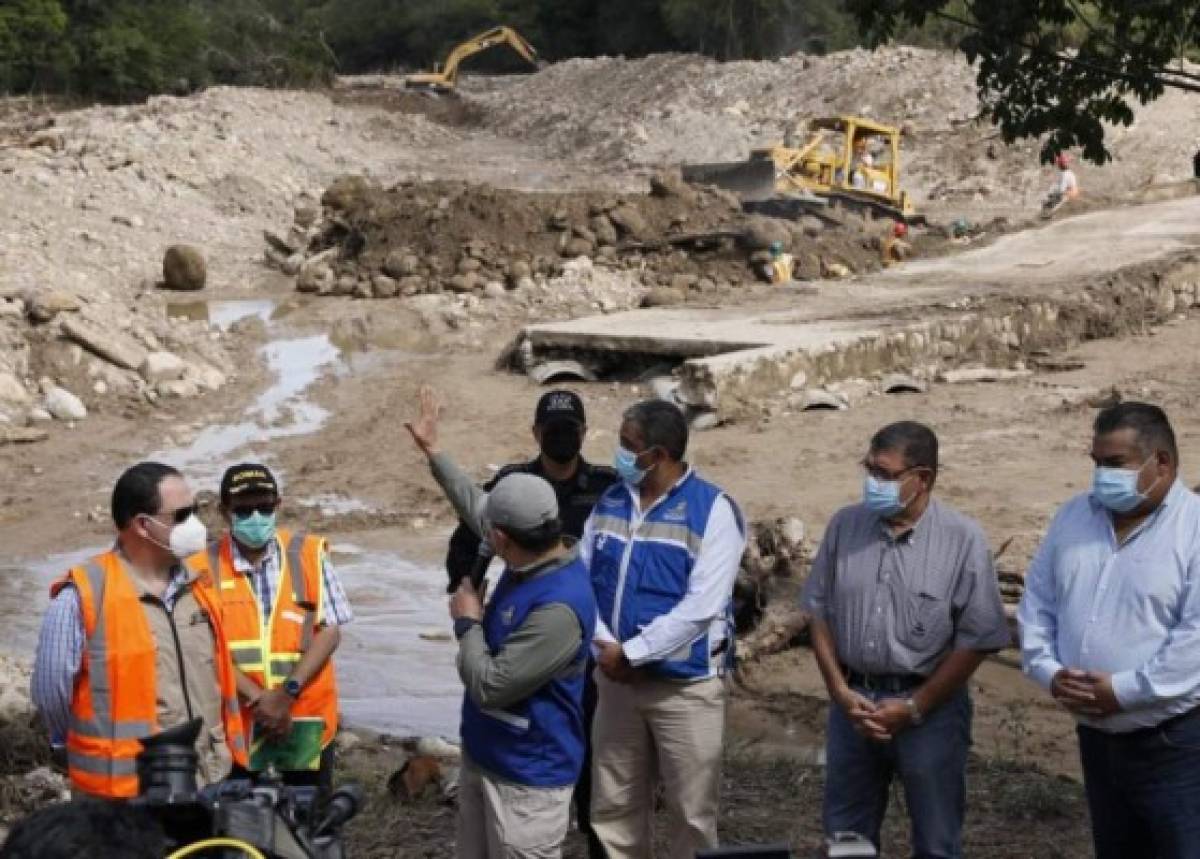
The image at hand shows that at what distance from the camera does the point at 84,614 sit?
205 inches

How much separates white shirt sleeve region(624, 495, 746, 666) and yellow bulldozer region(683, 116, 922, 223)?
24.9m

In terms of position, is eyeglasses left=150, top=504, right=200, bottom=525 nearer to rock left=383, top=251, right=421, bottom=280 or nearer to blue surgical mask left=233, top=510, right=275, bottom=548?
blue surgical mask left=233, top=510, right=275, bottom=548

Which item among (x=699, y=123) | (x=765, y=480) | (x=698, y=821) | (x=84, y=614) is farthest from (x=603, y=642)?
(x=699, y=123)

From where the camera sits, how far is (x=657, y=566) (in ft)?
20.7

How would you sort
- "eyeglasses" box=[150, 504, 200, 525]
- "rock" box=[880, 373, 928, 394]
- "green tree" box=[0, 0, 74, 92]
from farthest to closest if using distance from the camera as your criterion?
1. "green tree" box=[0, 0, 74, 92]
2. "rock" box=[880, 373, 928, 394]
3. "eyeglasses" box=[150, 504, 200, 525]

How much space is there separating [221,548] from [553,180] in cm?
3766

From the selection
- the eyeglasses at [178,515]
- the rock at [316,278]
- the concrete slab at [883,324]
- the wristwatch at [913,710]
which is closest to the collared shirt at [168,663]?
the eyeglasses at [178,515]

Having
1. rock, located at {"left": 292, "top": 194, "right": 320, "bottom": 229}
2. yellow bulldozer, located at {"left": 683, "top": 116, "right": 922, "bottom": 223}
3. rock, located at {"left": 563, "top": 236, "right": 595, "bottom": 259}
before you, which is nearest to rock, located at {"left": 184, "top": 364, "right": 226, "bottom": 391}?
rock, located at {"left": 563, "top": 236, "right": 595, "bottom": 259}

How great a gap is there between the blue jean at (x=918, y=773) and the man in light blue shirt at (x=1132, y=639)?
0.37 m

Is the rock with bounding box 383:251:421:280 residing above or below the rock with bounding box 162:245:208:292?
below

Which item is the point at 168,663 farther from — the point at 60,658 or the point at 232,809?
the point at 232,809

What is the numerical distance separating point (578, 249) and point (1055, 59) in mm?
18517

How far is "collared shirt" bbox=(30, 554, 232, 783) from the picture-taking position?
5.21m

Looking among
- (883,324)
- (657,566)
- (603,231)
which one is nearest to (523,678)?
(657,566)
